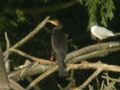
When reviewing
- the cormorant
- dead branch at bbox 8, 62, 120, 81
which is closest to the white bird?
the cormorant

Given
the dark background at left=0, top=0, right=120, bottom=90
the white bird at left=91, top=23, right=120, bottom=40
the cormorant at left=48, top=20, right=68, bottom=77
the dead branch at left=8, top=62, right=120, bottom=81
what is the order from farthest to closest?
the dark background at left=0, top=0, right=120, bottom=90, the white bird at left=91, top=23, right=120, bottom=40, the cormorant at left=48, top=20, right=68, bottom=77, the dead branch at left=8, top=62, right=120, bottom=81

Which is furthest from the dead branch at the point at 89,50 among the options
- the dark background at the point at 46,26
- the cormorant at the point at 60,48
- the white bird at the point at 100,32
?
the dark background at the point at 46,26

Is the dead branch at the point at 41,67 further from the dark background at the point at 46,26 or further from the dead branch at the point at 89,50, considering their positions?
the dark background at the point at 46,26

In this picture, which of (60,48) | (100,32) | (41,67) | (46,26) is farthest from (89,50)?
(46,26)

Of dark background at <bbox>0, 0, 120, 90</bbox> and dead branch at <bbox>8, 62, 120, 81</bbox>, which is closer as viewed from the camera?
dead branch at <bbox>8, 62, 120, 81</bbox>

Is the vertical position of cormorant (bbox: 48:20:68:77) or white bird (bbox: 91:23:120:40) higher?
cormorant (bbox: 48:20:68:77)

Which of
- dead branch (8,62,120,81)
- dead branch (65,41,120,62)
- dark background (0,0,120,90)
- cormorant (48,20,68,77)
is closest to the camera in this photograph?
dead branch (8,62,120,81)

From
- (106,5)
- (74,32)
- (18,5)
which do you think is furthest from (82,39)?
(106,5)

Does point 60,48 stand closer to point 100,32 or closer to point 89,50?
point 89,50

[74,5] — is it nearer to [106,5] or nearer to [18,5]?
[18,5]

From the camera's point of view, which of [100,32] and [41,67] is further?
[100,32]

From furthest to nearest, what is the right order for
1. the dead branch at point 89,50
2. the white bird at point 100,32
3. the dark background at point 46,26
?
the dark background at point 46,26
the white bird at point 100,32
the dead branch at point 89,50

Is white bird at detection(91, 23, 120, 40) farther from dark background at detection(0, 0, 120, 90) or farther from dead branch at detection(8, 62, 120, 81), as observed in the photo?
dead branch at detection(8, 62, 120, 81)

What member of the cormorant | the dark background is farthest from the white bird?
the cormorant
